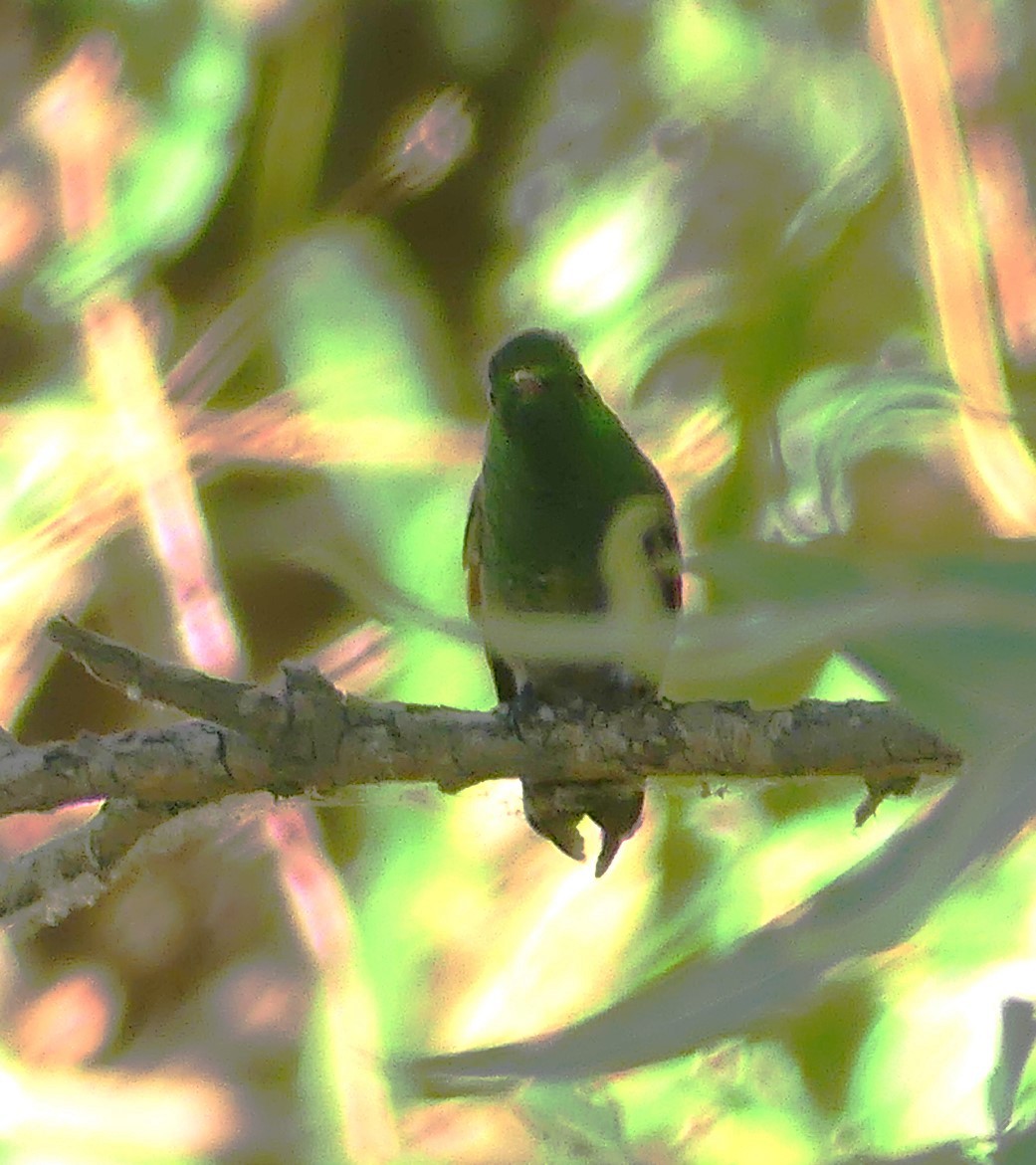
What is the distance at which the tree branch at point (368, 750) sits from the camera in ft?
1.73

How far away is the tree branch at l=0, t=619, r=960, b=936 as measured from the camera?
1.73ft

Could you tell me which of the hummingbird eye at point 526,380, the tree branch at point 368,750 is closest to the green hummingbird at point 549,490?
the hummingbird eye at point 526,380

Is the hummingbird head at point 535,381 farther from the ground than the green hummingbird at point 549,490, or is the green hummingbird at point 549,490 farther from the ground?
the hummingbird head at point 535,381

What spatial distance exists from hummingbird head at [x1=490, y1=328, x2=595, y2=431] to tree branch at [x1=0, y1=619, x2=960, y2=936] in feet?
0.83

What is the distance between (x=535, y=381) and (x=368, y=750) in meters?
0.32

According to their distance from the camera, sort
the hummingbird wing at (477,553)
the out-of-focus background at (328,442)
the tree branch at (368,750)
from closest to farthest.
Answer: the tree branch at (368,750) → the out-of-focus background at (328,442) → the hummingbird wing at (477,553)

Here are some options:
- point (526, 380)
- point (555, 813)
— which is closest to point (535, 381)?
point (526, 380)

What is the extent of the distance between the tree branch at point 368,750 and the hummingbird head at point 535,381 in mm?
254

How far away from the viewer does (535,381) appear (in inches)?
30.7

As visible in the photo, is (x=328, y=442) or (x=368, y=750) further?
(x=328, y=442)

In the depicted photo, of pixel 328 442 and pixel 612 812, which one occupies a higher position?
pixel 328 442

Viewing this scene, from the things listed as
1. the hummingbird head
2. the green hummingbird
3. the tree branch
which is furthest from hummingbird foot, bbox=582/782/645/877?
the hummingbird head

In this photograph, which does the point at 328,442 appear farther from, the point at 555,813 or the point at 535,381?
the point at 555,813

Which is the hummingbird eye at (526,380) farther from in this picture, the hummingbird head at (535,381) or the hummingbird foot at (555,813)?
the hummingbird foot at (555,813)
